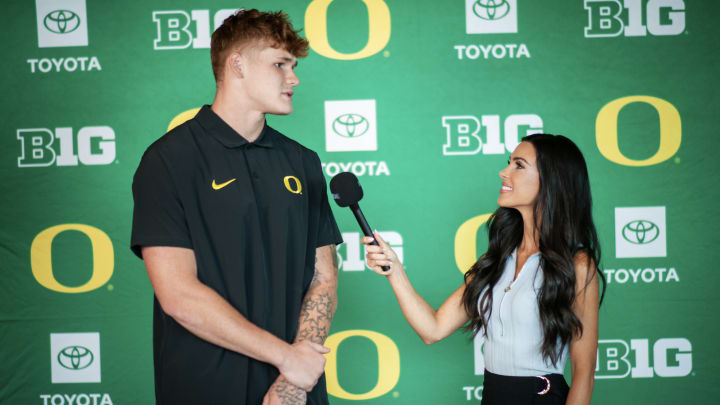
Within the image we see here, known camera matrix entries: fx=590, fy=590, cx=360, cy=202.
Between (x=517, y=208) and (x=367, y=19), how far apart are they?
1.15 meters

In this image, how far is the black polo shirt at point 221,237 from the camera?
1.21 m

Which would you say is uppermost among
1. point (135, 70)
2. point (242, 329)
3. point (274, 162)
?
point (135, 70)

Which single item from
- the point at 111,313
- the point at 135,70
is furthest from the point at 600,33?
the point at 111,313

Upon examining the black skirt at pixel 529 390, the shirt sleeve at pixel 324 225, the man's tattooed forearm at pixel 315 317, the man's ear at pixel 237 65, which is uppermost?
the man's ear at pixel 237 65

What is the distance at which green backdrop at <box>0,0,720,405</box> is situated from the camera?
2.49 metres

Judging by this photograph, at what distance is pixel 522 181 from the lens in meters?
1.73

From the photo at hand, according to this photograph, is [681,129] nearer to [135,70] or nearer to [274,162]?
[274,162]

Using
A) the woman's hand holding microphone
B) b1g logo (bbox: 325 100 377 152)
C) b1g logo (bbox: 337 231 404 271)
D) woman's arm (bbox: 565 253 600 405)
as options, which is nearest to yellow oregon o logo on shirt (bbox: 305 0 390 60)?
b1g logo (bbox: 325 100 377 152)

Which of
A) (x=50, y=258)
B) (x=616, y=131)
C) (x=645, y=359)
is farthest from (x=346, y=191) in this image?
(x=645, y=359)

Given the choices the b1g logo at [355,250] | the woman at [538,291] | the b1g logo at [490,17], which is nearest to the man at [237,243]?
Answer: the woman at [538,291]

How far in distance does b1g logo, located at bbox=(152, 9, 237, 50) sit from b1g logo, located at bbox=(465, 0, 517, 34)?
1033 millimetres

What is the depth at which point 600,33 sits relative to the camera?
2504 mm

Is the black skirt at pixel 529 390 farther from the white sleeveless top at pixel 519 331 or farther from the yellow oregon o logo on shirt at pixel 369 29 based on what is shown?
the yellow oregon o logo on shirt at pixel 369 29

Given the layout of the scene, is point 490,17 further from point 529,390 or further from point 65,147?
point 65,147
